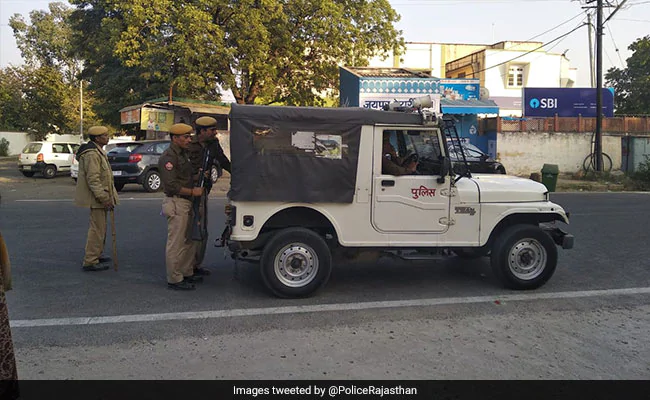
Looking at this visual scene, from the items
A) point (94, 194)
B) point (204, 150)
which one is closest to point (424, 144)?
point (204, 150)

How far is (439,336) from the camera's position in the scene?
14.6 ft

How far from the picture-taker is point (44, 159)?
2223 cm

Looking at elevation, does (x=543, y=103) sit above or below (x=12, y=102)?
below

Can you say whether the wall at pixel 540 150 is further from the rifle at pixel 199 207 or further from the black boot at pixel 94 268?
the black boot at pixel 94 268

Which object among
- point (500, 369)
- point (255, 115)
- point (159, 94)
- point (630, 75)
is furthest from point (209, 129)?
point (630, 75)

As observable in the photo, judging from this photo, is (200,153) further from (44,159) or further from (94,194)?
(44,159)

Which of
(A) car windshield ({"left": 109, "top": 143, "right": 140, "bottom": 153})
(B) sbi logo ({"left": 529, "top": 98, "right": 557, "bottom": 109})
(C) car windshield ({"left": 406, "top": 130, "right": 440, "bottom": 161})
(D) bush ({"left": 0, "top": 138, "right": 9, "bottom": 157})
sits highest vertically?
(B) sbi logo ({"left": 529, "top": 98, "right": 557, "bottom": 109})

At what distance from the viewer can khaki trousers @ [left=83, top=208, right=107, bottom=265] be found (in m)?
6.50

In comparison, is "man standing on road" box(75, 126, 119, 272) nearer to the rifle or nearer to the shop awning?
the rifle

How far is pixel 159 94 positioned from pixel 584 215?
830 inches

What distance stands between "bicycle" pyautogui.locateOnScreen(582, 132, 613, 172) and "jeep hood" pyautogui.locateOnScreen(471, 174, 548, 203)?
744 inches

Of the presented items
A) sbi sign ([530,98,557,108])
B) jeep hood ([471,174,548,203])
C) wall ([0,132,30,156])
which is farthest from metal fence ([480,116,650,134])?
wall ([0,132,30,156])

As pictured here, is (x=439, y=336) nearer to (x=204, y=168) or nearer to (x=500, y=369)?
(x=500, y=369)

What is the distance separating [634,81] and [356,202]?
3898cm
